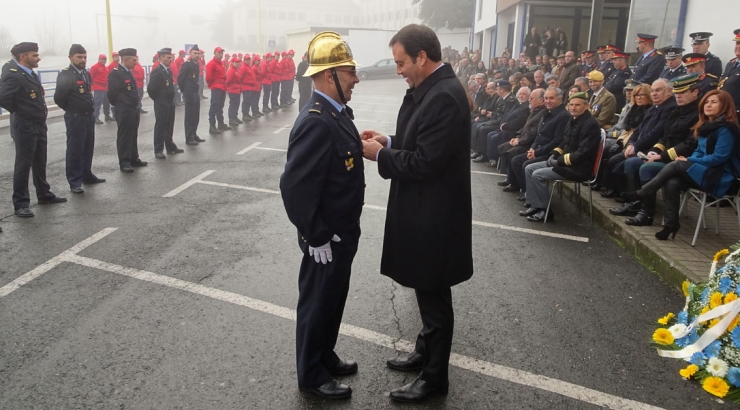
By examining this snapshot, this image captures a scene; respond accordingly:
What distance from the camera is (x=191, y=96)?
512 inches

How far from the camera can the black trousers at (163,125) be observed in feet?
36.6

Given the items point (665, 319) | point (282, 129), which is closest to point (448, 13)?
point (282, 129)

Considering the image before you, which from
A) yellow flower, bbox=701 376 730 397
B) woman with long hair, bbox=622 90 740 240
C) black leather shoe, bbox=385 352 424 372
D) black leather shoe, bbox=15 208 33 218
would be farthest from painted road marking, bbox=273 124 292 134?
yellow flower, bbox=701 376 730 397

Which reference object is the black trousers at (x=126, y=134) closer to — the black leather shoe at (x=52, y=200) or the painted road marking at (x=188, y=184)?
the painted road marking at (x=188, y=184)

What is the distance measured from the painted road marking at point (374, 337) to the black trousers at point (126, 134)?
13.8 feet

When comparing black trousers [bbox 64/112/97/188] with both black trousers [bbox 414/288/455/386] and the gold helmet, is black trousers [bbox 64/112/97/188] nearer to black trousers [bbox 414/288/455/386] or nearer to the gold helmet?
the gold helmet

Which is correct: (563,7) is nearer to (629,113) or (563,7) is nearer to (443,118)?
(629,113)

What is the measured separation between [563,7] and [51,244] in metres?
22.6

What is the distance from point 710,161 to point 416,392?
4269mm

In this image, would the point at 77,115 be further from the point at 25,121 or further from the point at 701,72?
the point at 701,72

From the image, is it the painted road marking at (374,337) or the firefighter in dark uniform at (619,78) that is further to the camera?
the firefighter in dark uniform at (619,78)

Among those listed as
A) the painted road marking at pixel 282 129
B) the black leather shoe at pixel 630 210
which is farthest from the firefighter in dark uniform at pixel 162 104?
the black leather shoe at pixel 630 210

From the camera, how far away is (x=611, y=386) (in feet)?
11.4

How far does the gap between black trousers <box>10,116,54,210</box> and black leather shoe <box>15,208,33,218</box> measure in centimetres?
7
